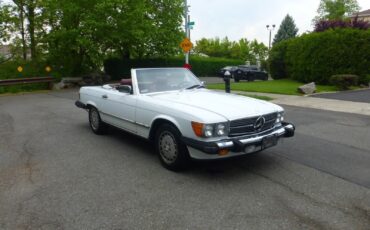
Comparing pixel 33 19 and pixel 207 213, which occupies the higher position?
pixel 33 19

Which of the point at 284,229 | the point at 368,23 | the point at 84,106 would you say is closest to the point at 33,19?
the point at 84,106

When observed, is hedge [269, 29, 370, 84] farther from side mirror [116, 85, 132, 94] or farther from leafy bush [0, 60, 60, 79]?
leafy bush [0, 60, 60, 79]

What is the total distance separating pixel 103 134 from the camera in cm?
704

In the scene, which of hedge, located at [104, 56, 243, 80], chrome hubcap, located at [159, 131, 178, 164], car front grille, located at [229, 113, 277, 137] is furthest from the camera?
hedge, located at [104, 56, 243, 80]

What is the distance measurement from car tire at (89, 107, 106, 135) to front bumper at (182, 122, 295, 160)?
9.91ft

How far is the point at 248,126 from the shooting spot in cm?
449

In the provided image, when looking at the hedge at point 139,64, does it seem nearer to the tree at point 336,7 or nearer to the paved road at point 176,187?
the paved road at point 176,187

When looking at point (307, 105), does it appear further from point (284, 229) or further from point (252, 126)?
point (284, 229)

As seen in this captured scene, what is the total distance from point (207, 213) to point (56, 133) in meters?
5.03

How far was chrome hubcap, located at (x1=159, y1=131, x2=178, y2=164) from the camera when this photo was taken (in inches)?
185

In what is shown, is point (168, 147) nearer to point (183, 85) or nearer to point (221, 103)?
point (221, 103)

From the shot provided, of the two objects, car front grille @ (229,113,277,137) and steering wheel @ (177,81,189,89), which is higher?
steering wheel @ (177,81,189,89)

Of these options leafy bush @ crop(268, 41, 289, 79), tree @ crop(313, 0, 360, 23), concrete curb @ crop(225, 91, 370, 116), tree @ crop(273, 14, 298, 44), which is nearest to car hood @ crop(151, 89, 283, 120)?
concrete curb @ crop(225, 91, 370, 116)

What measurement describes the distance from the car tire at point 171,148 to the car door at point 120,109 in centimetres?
77
